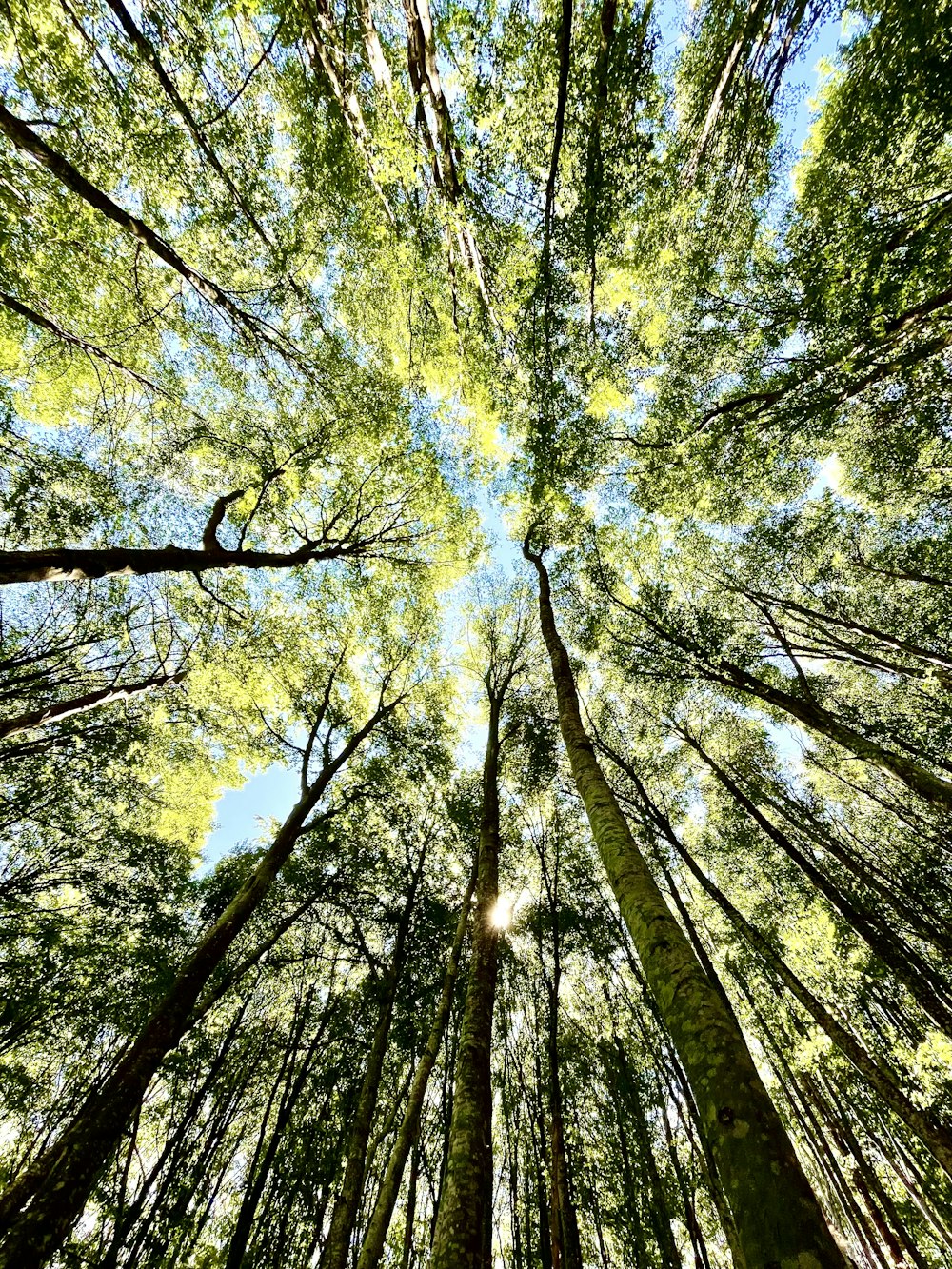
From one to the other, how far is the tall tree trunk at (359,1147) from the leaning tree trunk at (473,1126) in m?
5.02

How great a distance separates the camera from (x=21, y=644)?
914cm

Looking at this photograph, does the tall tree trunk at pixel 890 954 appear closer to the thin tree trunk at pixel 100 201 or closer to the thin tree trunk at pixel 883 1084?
the thin tree trunk at pixel 883 1084

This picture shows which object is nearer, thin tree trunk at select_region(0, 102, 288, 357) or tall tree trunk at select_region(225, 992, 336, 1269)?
thin tree trunk at select_region(0, 102, 288, 357)

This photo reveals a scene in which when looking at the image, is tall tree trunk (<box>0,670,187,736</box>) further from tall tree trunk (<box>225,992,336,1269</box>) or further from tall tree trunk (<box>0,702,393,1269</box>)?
tall tree trunk (<box>225,992,336,1269</box>)

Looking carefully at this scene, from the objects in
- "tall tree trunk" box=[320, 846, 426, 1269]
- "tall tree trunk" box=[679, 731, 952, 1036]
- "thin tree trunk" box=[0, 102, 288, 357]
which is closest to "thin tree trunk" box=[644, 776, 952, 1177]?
"tall tree trunk" box=[679, 731, 952, 1036]

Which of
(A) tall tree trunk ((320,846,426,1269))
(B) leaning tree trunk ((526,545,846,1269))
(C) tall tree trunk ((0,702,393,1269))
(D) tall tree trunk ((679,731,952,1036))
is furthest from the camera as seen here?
(D) tall tree trunk ((679,731,952,1036))

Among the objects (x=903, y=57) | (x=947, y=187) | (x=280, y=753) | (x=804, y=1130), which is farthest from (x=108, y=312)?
(x=804, y=1130)

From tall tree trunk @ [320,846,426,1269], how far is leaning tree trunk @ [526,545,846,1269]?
848 cm

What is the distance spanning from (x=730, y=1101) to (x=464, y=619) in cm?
1353

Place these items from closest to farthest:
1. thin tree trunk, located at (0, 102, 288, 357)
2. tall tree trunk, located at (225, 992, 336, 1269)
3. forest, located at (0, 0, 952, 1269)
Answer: thin tree trunk, located at (0, 102, 288, 357) → forest, located at (0, 0, 952, 1269) → tall tree trunk, located at (225, 992, 336, 1269)

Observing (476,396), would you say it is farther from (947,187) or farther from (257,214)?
(947,187)

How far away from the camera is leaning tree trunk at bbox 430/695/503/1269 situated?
3.35 metres

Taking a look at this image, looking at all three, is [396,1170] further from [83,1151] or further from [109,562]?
[109,562]

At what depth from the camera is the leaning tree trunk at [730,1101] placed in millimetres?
1448
